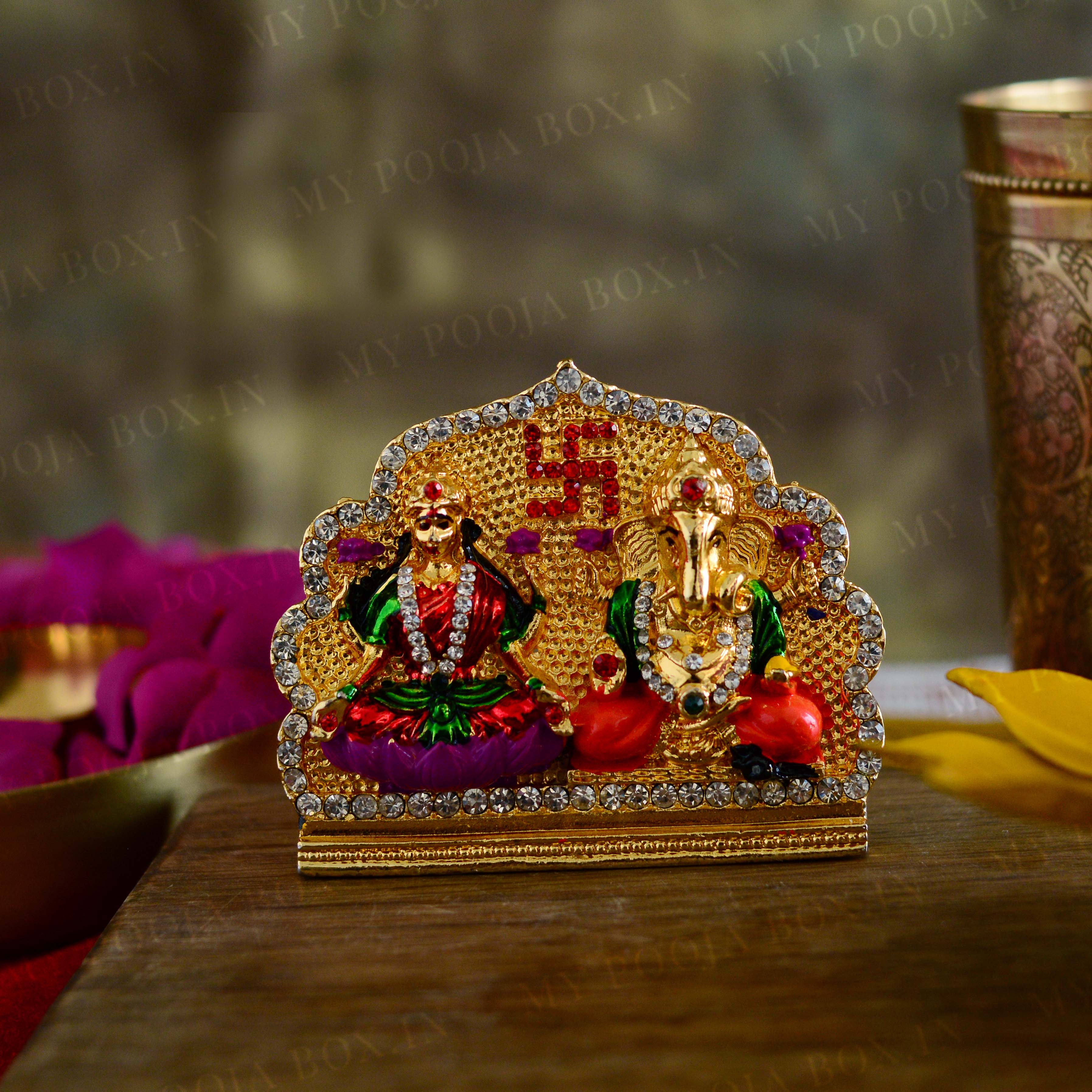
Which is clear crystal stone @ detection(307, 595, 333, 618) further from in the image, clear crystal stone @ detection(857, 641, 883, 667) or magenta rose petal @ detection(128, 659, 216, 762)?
clear crystal stone @ detection(857, 641, 883, 667)

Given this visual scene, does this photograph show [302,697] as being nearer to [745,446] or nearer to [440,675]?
[440,675]

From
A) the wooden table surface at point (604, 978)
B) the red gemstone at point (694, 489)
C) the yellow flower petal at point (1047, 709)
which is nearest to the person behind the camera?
the wooden table surface at point (604, 978)

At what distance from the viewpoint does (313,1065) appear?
0.61 meters

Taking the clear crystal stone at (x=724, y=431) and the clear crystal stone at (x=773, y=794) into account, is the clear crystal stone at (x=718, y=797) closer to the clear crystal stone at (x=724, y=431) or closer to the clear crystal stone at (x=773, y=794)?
the clear crystal stone at (x=773, y=794)

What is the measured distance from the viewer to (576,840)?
81 cm

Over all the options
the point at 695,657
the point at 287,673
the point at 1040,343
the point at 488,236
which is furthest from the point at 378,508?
the point at 488,236

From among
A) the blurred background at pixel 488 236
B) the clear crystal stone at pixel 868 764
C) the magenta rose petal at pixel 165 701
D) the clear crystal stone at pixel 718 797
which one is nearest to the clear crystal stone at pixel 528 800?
the clear crystal stone at pixel 718 797

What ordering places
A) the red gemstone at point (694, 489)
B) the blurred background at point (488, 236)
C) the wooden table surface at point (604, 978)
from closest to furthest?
the wooden table surface at point (604, 978)
the red gemstone at point (694, 489)
the blurred background at point (488, 236)

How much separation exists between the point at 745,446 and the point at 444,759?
10.9 inches

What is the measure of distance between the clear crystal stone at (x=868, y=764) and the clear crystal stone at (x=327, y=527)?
1.22 feet

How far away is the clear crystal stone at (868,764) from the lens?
0.81m

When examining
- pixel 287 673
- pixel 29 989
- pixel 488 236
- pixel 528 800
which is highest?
pixel 488 236

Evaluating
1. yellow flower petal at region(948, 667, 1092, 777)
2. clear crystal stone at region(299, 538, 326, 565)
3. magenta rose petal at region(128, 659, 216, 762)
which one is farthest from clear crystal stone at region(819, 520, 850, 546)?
magenta rose petal at region(128, 659, 216, 762)

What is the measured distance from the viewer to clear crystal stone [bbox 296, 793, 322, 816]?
2.65 ft
